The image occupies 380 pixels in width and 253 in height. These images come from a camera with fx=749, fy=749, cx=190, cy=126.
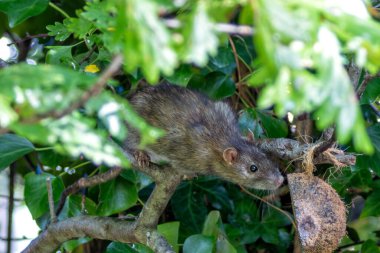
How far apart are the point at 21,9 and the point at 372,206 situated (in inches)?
86.5

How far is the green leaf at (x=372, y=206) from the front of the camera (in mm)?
4219

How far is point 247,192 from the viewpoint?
4371 millimetres

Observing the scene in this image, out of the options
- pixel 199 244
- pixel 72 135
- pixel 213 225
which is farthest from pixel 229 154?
pixel 72 135

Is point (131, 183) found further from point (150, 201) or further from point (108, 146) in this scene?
point (108, 146)

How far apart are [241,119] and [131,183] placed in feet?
2.44

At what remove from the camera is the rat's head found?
4125 mm

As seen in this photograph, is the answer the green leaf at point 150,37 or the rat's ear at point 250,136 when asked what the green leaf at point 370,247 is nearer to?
the rat's ear at point 250,136

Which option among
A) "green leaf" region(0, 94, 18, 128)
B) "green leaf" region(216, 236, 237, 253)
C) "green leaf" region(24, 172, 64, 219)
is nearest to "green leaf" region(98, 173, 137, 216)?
"green leaf" region(24, 172, 64, 219)

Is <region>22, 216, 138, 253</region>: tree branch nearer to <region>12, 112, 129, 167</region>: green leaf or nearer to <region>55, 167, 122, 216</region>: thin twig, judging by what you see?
<region>55, 167, 122, 216</region>: thin twig

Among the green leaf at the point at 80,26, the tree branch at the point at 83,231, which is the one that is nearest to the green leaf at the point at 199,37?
the green leaf at the point at 80,26

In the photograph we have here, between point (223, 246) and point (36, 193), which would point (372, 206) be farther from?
point (36, 193)

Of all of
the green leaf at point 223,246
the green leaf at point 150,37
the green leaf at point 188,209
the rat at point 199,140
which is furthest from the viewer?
the green leaf at point 188,209

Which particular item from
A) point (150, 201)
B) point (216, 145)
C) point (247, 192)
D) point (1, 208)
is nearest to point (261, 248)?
point (247, 192)

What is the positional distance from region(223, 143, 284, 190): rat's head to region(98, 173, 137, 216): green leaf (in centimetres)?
63
